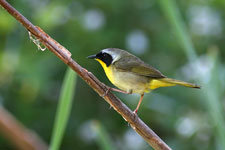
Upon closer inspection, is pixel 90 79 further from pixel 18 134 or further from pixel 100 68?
pixel 100 68

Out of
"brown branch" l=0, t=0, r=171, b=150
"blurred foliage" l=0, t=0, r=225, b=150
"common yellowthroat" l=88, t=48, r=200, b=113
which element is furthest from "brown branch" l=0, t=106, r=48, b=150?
"brown branch" l=0, t=0, r=171, b=150

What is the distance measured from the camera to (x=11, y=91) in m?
2.58

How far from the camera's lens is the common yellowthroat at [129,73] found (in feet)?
6.37

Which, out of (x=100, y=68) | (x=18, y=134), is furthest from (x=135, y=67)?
(x=18, y=134)

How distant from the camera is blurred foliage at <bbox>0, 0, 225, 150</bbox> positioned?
249cm

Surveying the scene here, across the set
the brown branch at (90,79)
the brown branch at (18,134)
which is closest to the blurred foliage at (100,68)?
the brown branch at (18,134)

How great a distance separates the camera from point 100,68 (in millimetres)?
2574

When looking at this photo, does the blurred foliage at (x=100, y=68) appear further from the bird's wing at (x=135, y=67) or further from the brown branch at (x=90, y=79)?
the brown branch at (x=90, y=79)

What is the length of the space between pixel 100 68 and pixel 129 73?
0.57 meters

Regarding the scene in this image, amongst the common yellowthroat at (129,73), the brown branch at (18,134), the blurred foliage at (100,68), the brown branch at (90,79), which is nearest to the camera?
the brown branch at (90,79)

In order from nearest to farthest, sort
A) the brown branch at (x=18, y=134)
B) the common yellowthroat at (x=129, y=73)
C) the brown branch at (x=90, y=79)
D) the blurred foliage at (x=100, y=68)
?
the brown branch at (x=90, y=79)
the common yellowthroat at (x=129, y=73)
the brown branch at (x=18, y=134)
the blurred foliage at (x=100, y=68)

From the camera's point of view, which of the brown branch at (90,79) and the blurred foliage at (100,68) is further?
the blurred foliage at (100,68)

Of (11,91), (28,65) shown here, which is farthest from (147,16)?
(11,91)

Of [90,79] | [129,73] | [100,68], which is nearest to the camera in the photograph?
[90,79]
